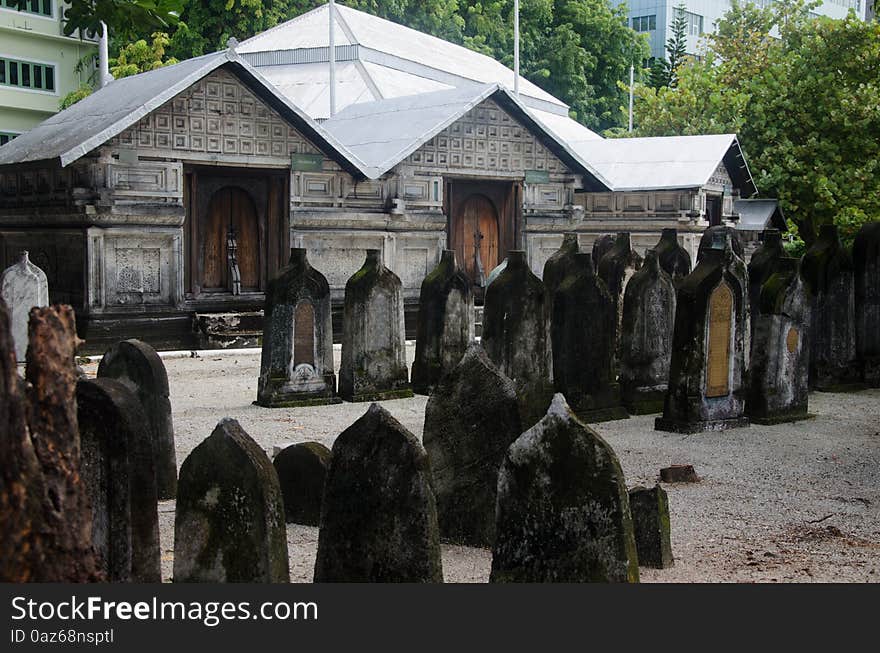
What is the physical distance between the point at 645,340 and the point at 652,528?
20.4ft

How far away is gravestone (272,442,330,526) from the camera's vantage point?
266 inches

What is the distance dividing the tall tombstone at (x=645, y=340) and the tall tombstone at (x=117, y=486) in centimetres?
812

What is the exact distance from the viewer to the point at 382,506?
500 centimetres

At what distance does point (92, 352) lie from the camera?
16750 millimetres

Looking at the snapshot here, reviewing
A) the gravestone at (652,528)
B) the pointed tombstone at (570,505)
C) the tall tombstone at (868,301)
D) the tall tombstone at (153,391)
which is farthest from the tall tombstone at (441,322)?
the pointed tombstone at (570,505)

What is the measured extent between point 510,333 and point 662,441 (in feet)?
5.78

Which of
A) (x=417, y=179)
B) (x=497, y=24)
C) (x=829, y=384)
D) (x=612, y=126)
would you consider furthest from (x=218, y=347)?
→ (x=612, y=126)

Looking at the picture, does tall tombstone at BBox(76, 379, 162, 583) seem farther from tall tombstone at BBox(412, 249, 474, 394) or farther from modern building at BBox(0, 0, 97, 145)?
modern building at BBox(0, 0, 97, 145)

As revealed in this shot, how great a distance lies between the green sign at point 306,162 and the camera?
1931 centimetres

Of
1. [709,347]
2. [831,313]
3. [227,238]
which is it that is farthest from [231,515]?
[227,238]

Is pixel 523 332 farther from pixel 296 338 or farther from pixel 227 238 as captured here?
pixel 227 238

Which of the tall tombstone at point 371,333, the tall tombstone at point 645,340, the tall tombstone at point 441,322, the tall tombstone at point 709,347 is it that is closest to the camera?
the tall tombstone at point 709,347

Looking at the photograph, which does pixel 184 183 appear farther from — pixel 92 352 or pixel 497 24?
pixel 497 24

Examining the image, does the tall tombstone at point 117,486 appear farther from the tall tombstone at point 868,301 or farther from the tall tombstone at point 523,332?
the tall tombstone at point 868,301
